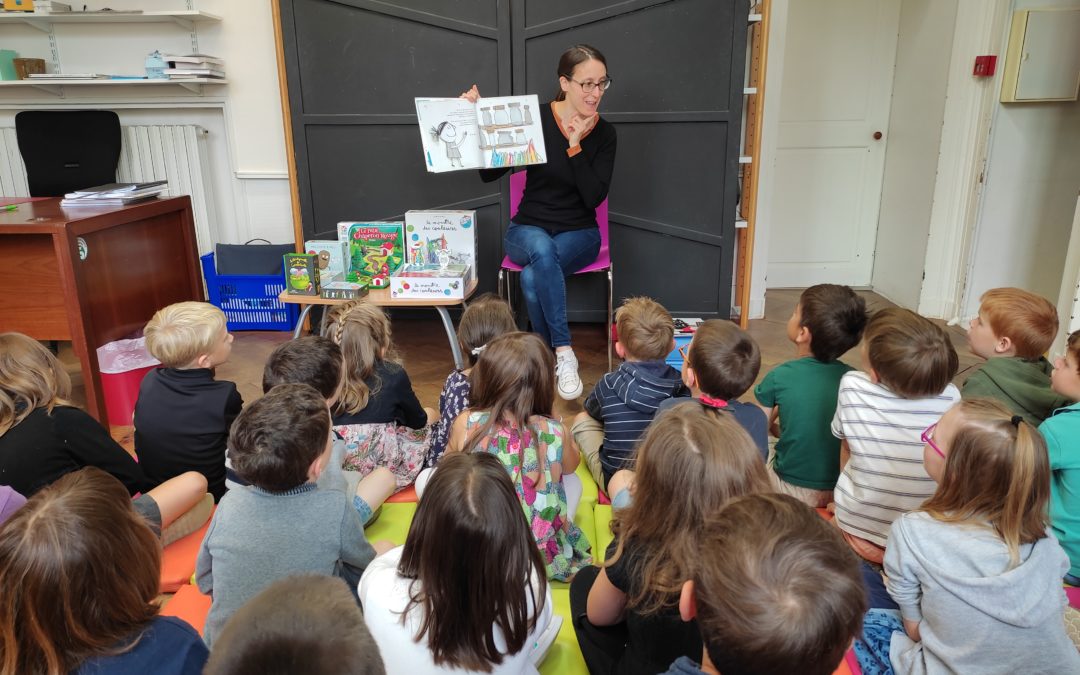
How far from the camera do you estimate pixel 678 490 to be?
129cm

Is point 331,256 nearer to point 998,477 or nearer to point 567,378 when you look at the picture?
point 567,378

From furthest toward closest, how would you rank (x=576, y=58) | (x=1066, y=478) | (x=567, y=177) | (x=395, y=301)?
(x=567, y=177) → (x=395, y=301) → (x=576, y=58) → (x=1066, y=478)

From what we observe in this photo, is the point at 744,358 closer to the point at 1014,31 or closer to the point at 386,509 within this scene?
the point at 386,509

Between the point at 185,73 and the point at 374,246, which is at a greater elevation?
the point at 185,73

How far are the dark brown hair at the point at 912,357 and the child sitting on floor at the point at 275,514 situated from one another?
1.31m

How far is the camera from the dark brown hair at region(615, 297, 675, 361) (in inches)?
89.7

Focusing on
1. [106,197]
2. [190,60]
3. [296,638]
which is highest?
[190,60]

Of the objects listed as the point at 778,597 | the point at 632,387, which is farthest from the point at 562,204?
the point at 778,597

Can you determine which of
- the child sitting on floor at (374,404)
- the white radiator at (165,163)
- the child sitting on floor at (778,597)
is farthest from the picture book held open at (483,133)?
the child sitting on floor at (778,597)

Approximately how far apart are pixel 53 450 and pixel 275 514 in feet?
2.46

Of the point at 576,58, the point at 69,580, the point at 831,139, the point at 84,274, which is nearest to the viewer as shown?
the point at 69,580

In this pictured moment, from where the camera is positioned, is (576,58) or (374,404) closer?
(374,404)

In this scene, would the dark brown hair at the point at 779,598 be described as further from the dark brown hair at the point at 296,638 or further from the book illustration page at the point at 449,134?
the book illustration page at the point at 449,134

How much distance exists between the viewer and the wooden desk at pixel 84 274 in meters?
2.89
